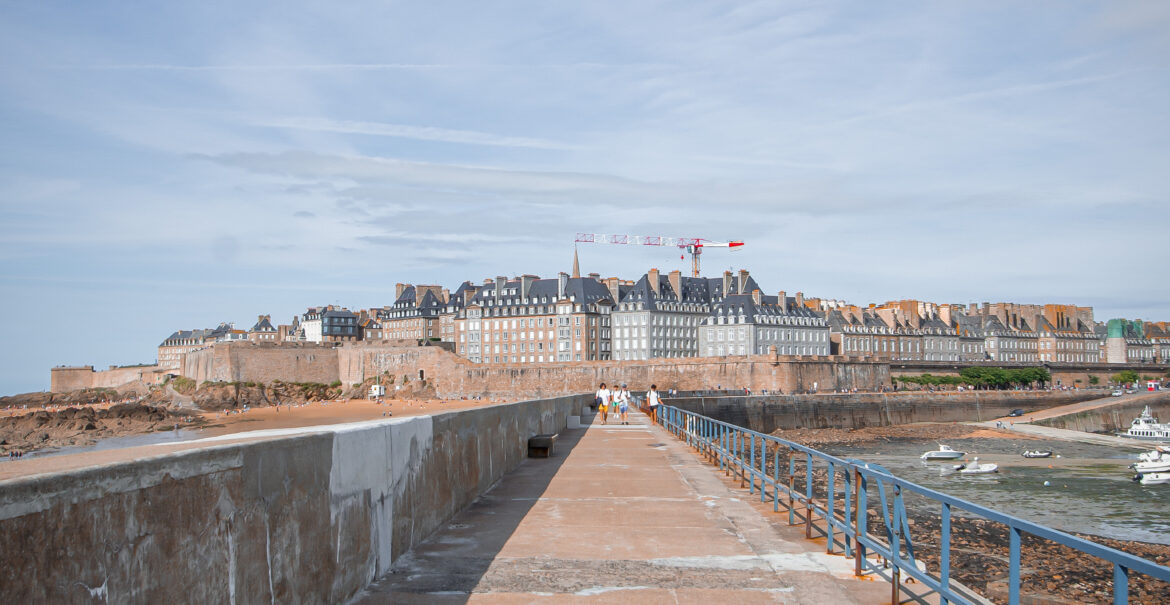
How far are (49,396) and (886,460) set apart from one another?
8334cm

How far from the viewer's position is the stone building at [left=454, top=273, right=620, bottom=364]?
98188 millimetres

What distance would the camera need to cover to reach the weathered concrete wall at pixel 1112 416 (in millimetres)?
66562

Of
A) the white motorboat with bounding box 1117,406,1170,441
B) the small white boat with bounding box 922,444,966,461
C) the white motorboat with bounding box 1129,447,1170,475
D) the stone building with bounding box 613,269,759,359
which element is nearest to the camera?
the white motorboat with bounding box 1129,447,1170,475

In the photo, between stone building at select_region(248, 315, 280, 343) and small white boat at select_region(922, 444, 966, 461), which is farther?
stone building at select_region(248, 315, 280, 343)

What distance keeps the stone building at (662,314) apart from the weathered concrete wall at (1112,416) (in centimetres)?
3722

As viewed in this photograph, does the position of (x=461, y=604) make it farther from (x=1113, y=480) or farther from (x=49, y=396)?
(x=49, y=396)

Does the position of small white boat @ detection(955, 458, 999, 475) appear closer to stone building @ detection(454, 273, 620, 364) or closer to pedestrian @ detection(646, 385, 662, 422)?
pedestrian @ detection(646, 385, 662, 422)

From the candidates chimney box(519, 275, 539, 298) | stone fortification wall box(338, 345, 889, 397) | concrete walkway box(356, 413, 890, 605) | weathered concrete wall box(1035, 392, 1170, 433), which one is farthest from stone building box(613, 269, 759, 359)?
concrete walkway box(356, 413, 890, 605)

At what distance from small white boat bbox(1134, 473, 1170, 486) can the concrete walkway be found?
1202 inches

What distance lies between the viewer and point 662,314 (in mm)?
96062

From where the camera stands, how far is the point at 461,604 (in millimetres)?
5977

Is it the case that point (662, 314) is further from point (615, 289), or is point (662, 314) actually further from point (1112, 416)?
point (1112, 416)

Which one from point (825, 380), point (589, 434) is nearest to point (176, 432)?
point (589, 434)

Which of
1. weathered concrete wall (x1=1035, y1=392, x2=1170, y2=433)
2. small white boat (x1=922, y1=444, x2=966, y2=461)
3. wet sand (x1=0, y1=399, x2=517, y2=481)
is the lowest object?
weathered concrete wall (x1=1035, y1=392, x2=1170, y2=433)
